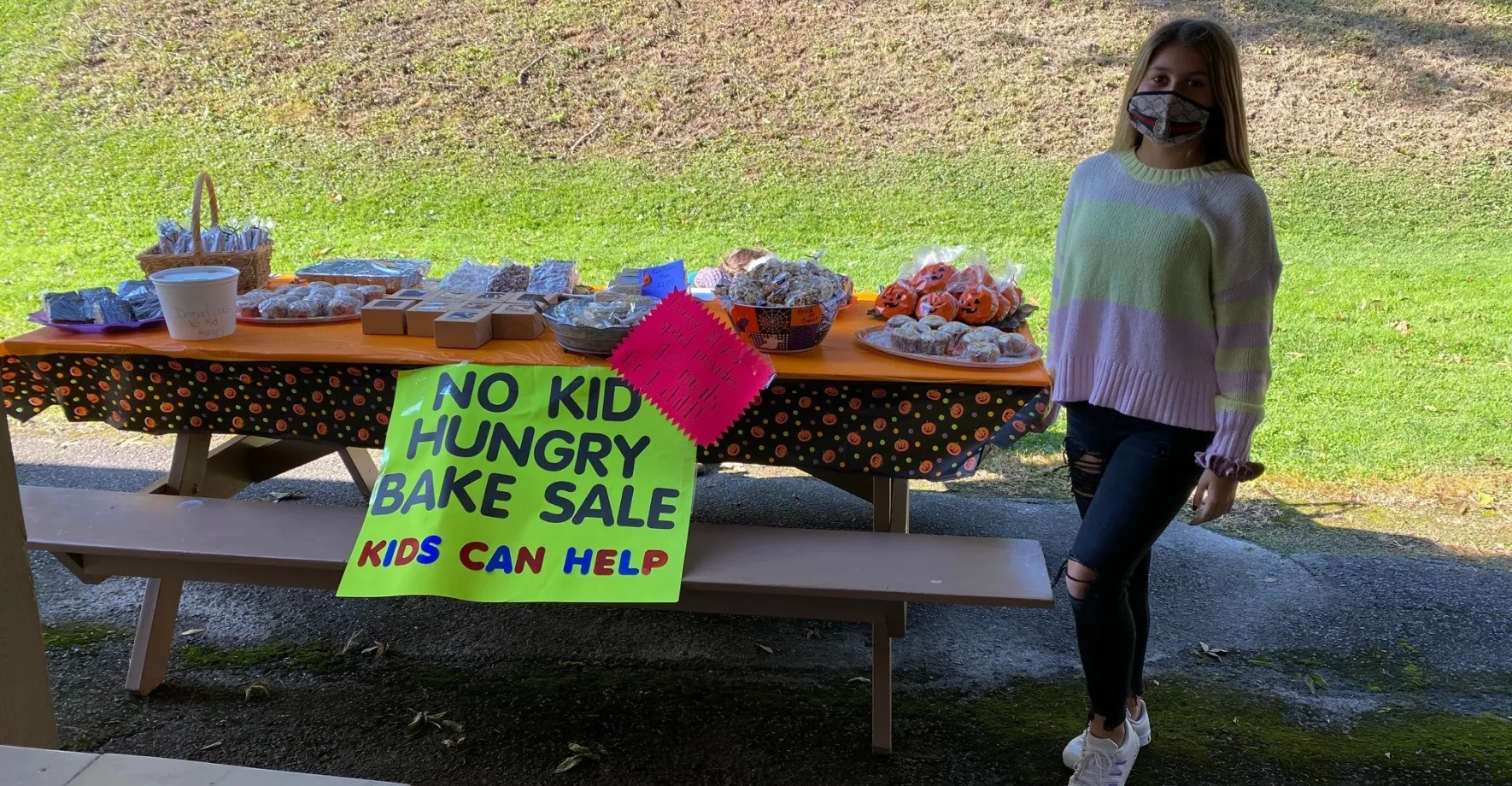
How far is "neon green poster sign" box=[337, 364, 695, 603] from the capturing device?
2.41 metres

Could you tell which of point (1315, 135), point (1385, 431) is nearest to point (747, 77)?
point (1315, 135)

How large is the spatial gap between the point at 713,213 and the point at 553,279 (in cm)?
578

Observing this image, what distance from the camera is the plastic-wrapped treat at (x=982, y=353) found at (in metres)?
2.61

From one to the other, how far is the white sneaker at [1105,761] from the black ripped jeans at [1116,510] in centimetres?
5

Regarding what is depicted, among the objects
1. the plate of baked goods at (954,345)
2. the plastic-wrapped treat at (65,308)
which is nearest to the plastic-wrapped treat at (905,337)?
the plate of baked goods at (954,345)

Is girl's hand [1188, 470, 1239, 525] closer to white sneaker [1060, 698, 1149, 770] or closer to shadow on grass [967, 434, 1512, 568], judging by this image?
white sneaker [1060, 698, 1149, 770]

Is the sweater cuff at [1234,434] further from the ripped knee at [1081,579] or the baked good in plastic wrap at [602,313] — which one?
the baked good in plastic wrap at [602,313]

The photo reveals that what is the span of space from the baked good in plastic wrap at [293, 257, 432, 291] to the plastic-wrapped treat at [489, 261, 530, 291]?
0.32 metres

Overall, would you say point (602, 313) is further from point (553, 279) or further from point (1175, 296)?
point (1175, 296)

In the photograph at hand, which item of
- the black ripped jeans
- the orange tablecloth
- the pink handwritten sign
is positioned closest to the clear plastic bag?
the orange tablecloth

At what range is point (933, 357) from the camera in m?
2.65

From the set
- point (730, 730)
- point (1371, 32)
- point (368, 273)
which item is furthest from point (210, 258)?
point (1371, 32)

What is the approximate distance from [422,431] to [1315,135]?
1031cm

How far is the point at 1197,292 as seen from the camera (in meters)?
2.11
